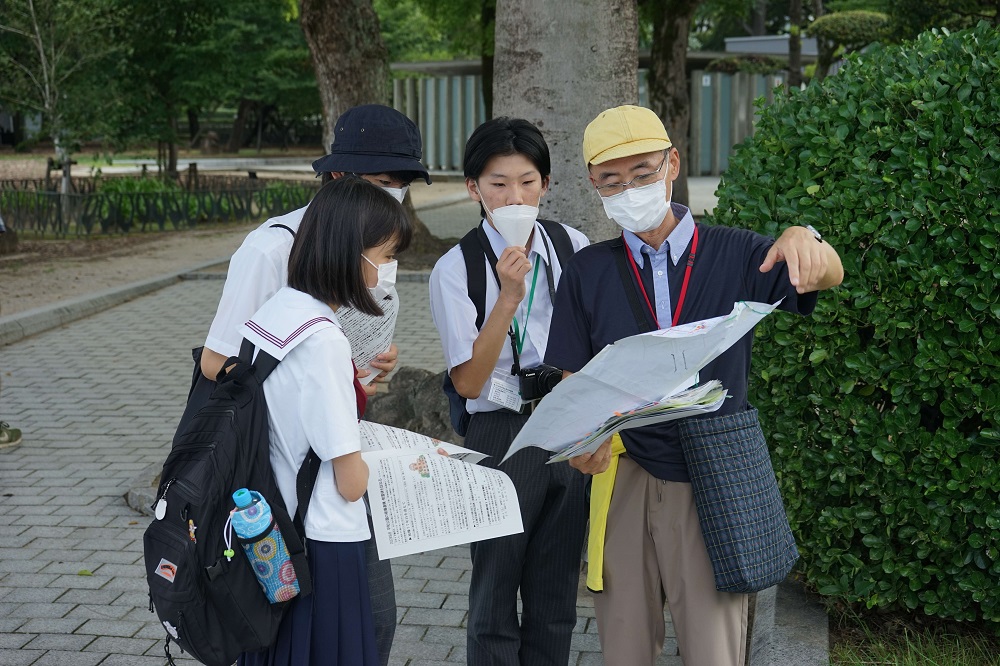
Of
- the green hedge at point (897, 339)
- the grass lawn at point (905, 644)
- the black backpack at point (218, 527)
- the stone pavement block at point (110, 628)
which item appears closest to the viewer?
the black backpack at point (218, 527)

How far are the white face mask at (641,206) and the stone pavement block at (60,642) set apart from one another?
2814 mm

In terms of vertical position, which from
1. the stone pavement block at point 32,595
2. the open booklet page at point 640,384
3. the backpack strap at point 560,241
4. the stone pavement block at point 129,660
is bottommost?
the stone pavement block at point 129,660

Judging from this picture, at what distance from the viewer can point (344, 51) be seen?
1284cm

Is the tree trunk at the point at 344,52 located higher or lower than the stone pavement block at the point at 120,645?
higher

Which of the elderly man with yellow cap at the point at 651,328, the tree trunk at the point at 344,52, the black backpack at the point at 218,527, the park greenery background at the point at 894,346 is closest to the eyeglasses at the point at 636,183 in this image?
the elderly man with yellow cap at the point at 651,328

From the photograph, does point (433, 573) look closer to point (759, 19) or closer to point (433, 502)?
point (433, 502)

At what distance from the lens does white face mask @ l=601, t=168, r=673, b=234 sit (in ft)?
8.96

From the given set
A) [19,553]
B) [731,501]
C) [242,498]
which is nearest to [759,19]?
[19,553]

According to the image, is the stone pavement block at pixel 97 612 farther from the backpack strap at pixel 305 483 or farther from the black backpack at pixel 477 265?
the backpack strap at pixel 305 483

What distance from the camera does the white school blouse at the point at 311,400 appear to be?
256cm

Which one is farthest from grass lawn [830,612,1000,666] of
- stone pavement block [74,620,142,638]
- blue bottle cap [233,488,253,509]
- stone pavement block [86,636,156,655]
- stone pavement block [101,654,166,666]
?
stone pavement block [74,620,142,638]

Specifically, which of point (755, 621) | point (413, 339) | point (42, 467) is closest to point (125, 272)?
point (413, 339)

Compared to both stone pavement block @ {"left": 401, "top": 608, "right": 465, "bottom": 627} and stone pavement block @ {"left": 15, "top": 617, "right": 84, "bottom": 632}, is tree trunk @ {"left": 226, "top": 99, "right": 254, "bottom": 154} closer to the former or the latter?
stone pavement block @ {"left": 15, "top": 617, "right": 84, "bottom": 632}

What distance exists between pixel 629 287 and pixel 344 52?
10806mm
